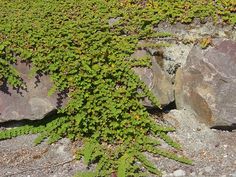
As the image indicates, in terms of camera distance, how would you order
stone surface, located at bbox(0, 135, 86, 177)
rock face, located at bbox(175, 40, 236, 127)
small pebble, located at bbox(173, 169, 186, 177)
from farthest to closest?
rock face, located at bbox(175, 40, 236, 127), stone surface, located at bbox(0, 135, 86, 177), small pebble, located at bbox(173, 169, 186, 177)

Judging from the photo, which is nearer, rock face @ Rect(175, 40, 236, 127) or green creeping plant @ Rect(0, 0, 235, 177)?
green creeping plant @ Rect(0, 0, 235, 177)

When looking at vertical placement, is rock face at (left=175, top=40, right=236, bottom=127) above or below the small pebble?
above

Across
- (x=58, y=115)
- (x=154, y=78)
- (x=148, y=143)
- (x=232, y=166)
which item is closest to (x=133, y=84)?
(x=154, y=78)

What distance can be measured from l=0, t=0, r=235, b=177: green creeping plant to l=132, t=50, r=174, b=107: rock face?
3.5 inches

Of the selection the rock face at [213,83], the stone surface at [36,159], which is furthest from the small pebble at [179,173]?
the stone surface at [36,159]

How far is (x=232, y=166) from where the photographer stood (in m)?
5.18

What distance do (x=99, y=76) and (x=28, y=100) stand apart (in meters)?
1.00

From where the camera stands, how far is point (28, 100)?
5664mm

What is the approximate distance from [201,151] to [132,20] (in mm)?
1838

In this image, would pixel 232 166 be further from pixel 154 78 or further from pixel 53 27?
pixel 53 27

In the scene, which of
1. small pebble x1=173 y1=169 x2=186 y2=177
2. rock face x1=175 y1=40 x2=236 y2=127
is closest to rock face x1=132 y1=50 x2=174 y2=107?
rock face x1=175 y1=40 x2=236 y2=127

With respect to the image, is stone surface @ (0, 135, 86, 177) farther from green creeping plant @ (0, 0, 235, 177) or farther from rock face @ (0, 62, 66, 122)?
rock face @ (0, 62, 66, 122)

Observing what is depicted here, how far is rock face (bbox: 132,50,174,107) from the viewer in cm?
552

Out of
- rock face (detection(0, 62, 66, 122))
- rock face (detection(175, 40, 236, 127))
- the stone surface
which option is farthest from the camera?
rock face (detection(0, 62, 66, 122))
